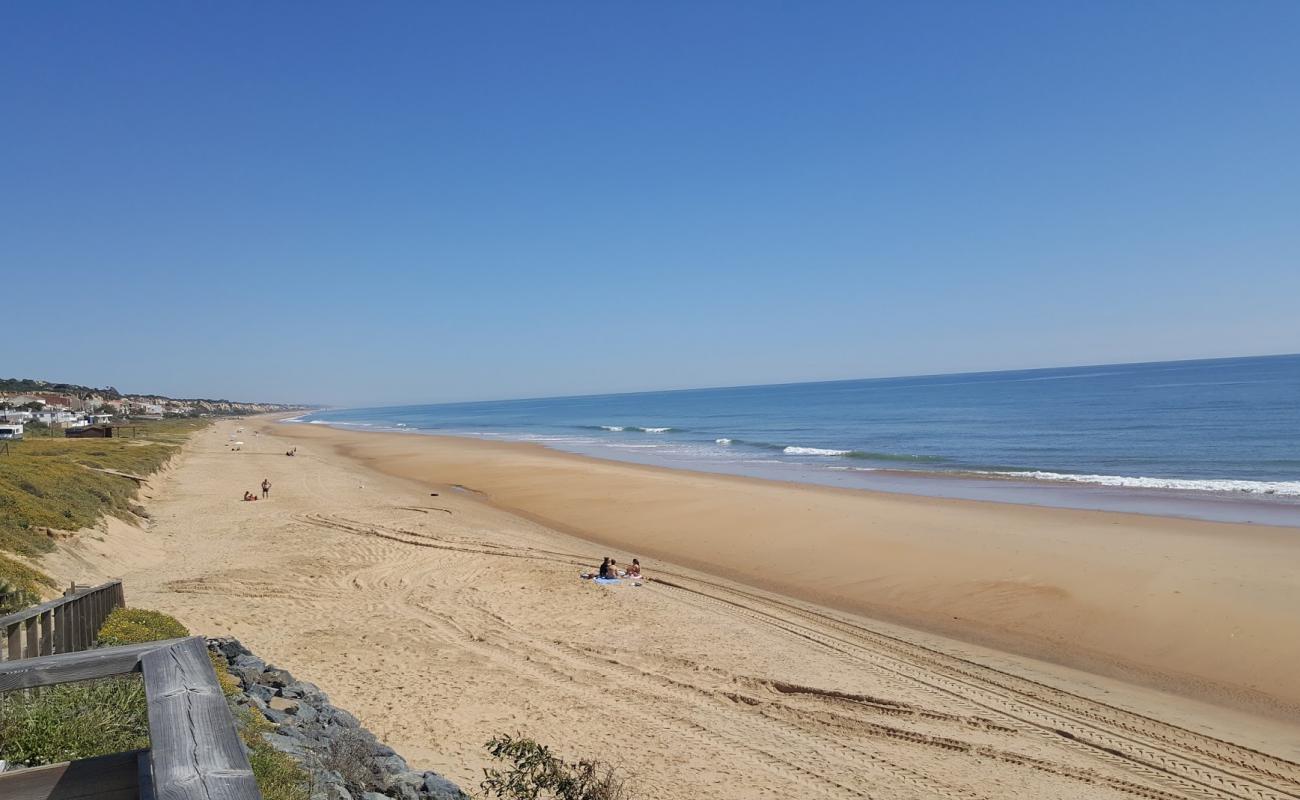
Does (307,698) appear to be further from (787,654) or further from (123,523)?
(123,523)

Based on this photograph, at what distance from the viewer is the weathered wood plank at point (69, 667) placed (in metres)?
2.19

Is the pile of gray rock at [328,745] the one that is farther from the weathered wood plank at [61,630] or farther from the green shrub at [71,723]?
the weathered wood plank at [61,630]

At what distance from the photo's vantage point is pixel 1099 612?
12.3 metres

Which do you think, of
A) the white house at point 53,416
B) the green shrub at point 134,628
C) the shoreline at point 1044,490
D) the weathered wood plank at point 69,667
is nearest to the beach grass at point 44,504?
the green shrub at point 134,628

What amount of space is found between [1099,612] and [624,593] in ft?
26.1

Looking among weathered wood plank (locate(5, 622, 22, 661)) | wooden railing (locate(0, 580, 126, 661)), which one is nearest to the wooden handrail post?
wooden railing (locate(0, 580, 126, 661))

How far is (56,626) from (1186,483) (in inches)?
1169

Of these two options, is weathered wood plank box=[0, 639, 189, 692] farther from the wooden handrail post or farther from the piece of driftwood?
the piece of driftwood

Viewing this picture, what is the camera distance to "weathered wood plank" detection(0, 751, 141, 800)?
2.00m

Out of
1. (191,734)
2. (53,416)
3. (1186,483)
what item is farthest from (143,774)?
(53,416)

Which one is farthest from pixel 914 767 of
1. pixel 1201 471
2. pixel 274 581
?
pixel 1201 471

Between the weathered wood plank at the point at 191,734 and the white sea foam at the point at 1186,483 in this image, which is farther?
the white sea foam at the point at 1186,483

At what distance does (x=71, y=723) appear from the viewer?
159 inches

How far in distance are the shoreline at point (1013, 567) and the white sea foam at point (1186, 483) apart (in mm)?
A: 6246
